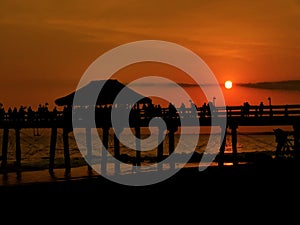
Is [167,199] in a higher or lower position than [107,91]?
lower

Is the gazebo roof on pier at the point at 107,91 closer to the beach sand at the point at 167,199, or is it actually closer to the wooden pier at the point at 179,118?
the wooden pier at the point at 179,118

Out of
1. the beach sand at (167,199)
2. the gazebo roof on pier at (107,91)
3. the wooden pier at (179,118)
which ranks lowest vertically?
the beach sand at (167,199)

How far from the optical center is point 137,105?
129ft

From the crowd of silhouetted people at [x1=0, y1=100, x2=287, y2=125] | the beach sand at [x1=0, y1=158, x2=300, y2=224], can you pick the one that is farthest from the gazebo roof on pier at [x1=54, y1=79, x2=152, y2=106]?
the beach sand at [x1=0, y1=158, x2=300, y2=224]

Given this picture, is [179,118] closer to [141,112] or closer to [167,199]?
[141,112]

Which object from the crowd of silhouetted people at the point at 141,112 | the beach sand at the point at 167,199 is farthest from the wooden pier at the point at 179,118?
the beach sand at the point at 167,199

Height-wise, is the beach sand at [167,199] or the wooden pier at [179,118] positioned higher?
the wooden pier at [179,118]

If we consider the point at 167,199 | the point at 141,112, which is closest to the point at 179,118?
the point at 141,112

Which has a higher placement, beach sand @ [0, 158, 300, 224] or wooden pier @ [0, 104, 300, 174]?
wooden pier @ [0, 104, 300, 174]

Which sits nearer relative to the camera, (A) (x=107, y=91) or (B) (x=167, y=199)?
(B) (x=167, y=199)

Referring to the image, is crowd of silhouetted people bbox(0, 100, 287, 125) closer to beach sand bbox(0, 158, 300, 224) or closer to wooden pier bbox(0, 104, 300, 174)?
wooden pier bbox(0, 104, 300, 174)

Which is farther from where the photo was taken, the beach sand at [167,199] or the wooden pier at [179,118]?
the wooden pier at [179,118]

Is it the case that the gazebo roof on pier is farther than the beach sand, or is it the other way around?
the gazebo roof on pier

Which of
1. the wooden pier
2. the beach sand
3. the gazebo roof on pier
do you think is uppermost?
the gazebo roof on pier
